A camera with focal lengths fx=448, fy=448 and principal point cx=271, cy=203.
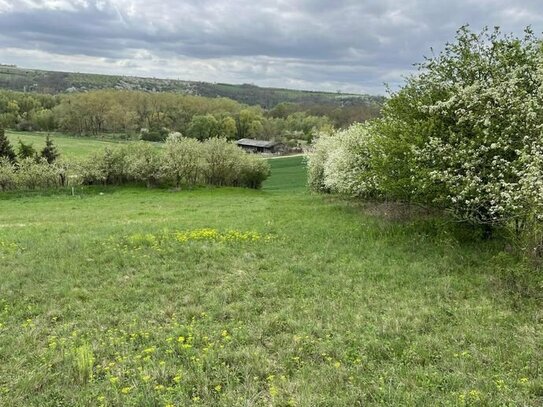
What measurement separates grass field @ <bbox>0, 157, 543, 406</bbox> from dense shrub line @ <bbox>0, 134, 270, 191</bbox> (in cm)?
3296

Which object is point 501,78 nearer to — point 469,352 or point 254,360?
point 469,352

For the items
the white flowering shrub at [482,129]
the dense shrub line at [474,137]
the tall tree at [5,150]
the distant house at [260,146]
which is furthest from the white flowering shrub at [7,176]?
the distant house at [260,146]

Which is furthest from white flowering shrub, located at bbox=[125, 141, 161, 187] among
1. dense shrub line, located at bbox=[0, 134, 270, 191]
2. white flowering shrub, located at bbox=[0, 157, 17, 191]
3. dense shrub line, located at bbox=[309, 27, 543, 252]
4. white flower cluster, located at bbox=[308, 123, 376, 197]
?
dense shrub line, located at bbox=[309, 27, 543, 252]

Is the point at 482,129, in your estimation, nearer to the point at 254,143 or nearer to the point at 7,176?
the point at 7,176

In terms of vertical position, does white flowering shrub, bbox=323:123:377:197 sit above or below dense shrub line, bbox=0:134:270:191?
above

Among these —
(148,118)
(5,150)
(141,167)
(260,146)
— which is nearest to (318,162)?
(141,167)

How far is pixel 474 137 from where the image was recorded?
1546 centimetres

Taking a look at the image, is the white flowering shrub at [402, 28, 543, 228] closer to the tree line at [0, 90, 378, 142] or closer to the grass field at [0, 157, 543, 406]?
the grass field at [0, 157, 543, 406]

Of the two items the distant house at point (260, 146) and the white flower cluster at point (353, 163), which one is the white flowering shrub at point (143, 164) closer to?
the white flower cluster at point (353, 163)

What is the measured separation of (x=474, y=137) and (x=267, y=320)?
33.8 feet

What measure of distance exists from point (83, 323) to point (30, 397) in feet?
9.44

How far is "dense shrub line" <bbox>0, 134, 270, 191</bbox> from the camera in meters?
47.5

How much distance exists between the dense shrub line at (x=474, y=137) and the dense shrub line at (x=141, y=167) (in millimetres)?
34341

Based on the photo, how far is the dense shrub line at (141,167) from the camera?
47.5 meters
